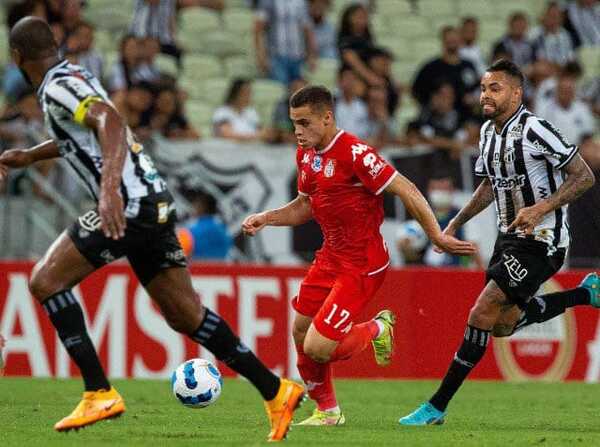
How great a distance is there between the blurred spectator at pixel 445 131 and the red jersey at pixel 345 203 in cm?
730

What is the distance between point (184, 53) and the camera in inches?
789

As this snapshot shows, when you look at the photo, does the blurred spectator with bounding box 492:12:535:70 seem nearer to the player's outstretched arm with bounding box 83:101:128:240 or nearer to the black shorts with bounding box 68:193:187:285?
the black shorts with bounding box 68:193:187:285

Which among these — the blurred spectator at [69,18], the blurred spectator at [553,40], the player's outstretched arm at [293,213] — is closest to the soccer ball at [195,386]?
the player's outstretched arm at [293,213]

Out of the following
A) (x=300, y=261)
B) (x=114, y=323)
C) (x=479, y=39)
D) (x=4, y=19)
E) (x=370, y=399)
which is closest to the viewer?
(x=370, y=399)

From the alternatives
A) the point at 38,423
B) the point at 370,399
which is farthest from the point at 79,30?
the point at 38,423

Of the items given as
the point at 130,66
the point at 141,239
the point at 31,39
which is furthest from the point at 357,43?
the point at 141,239

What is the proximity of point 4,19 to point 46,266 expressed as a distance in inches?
468

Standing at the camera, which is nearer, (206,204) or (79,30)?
(206,204)

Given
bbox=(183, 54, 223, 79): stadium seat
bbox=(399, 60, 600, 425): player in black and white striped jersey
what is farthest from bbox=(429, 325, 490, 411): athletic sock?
bbox=(183, 54, 223, 79): stadium seat

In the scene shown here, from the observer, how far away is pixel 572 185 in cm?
958

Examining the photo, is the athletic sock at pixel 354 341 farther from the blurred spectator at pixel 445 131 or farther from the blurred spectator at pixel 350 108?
the blurred spectator at pixel 350 108

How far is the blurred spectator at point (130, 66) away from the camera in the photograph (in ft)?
56.6

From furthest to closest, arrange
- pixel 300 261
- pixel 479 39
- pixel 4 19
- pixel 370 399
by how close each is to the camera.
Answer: pixel 479 39
pixel 4 19
pixel 300 261
pixel 370 399

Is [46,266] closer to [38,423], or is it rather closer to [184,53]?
[38,423]
